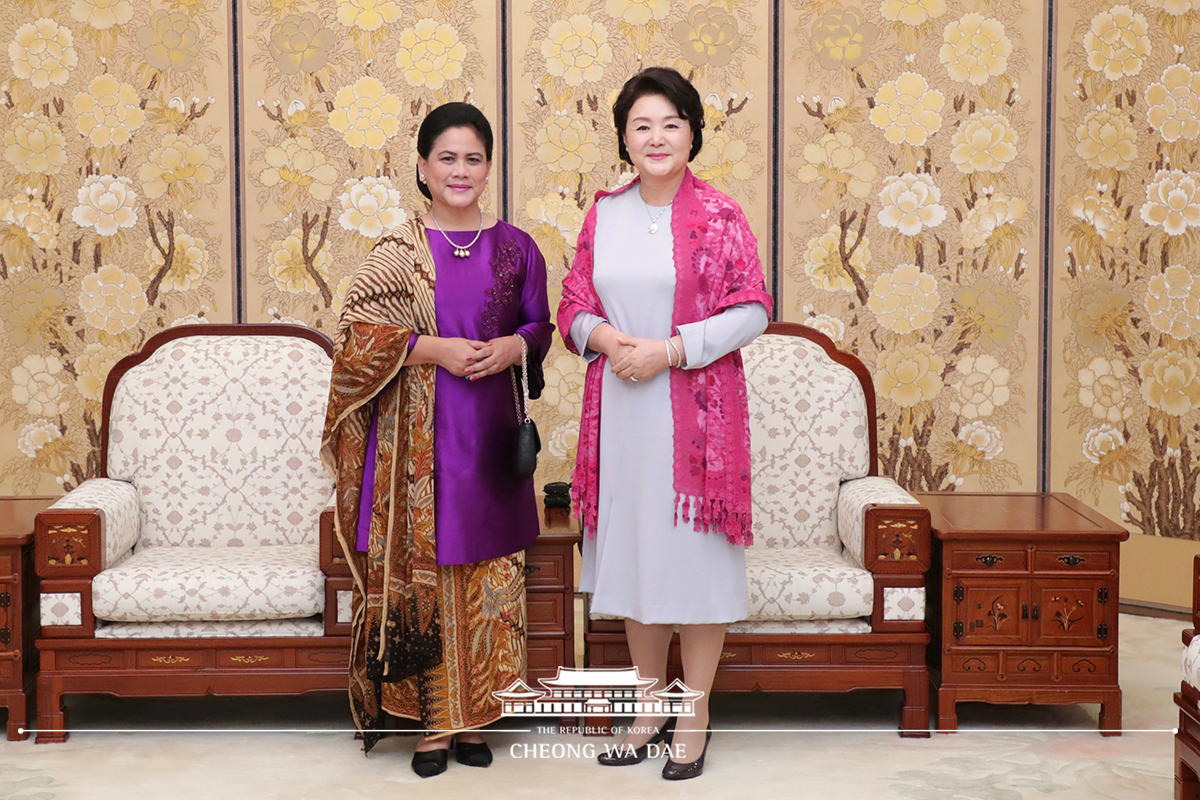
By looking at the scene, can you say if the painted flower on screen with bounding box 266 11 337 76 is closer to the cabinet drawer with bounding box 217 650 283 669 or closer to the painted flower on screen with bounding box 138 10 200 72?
the painted flower on screen with bounding box 138 10 200 72

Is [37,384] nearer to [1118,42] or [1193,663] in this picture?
[1193,663]

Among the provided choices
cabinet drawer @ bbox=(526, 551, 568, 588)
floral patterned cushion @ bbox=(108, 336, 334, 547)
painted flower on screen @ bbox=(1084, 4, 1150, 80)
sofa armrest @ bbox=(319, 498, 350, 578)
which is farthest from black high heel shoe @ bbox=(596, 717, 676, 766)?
painted flower on screen @ bbox=(1084, 4, 1150, 80)

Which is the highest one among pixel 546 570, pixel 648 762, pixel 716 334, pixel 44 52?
pixel 44 52

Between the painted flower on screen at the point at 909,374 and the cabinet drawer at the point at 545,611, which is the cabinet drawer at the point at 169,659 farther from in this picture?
the painted flower on screen at the point at 909,374

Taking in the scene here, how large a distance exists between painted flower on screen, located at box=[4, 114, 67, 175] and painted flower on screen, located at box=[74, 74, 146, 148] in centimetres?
10

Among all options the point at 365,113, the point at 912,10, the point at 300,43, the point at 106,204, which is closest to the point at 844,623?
the point at 912,10

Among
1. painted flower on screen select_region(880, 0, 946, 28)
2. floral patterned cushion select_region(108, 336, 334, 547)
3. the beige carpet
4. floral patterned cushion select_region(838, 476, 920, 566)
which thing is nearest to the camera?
the beige carpet

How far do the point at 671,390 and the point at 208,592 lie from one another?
4.36 feet

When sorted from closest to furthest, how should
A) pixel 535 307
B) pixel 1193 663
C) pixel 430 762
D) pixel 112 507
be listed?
pixel 1193 663 → pixel 430 762 → pixel 535 307 → pixel 112 507

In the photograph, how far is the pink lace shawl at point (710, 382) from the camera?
2.91m

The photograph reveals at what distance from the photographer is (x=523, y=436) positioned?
3027 mm

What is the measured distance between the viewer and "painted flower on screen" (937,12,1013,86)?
14.2 feet

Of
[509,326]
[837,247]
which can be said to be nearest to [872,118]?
[837,247]

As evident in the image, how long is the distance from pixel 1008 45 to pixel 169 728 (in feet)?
11.6
